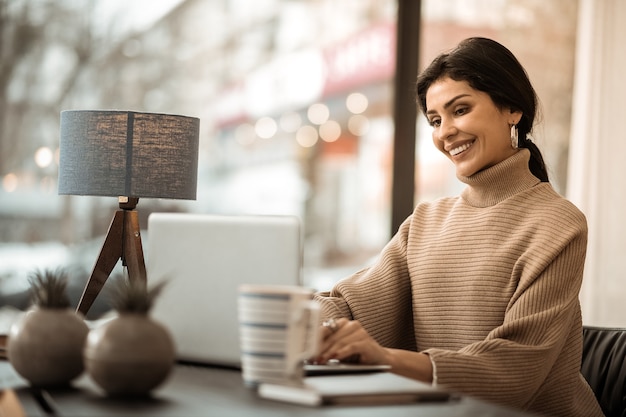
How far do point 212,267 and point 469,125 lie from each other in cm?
88

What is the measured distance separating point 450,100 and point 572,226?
410 millimetres

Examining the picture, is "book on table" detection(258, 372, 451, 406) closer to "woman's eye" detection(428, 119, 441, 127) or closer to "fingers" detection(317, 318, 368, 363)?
"fingers" detection(317, 318, 368, 363)

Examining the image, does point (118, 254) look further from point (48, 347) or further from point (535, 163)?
point (535, 163)

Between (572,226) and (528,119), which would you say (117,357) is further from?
(528,119)

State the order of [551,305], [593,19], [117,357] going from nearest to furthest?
[117,357], [551,305], [593,19]

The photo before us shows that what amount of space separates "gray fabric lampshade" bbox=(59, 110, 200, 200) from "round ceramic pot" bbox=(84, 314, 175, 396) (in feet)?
2.55

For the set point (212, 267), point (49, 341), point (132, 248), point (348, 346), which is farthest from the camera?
point (132, 248)

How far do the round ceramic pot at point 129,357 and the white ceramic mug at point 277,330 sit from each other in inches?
4.2

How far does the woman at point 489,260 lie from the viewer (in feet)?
5.81

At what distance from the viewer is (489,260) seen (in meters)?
1.96

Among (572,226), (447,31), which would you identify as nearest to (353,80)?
(447,31)

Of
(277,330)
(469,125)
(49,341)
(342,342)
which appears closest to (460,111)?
(469,125)

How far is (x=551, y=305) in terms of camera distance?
177cm

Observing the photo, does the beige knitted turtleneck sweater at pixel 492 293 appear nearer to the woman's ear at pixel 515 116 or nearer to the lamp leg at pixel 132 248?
the woman's ear at pixel 515 116
